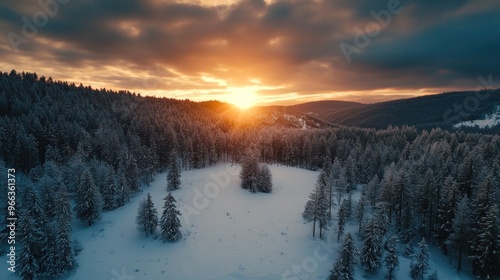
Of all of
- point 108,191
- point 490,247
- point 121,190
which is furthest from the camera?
point 121,190

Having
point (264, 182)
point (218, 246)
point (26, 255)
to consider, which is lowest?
point (218, 246)

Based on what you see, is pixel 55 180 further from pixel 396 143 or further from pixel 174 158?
pixel 396 143

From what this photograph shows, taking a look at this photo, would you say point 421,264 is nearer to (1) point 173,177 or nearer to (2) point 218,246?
(2) point 218,246

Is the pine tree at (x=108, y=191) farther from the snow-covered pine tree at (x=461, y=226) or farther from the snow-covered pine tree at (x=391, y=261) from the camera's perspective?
the snow-covered pine tree at (x=461, y=226)

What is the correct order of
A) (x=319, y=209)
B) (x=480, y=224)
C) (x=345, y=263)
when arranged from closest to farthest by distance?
1. (x=345, y=263)
2. (x=480, y=224)
3. (x=319, y=209)

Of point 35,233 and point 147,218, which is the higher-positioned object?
point 35,233

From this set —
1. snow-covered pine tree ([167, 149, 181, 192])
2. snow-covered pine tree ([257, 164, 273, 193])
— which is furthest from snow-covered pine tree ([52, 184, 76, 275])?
snow-covered pine tree ([257, 164, 273, 193])

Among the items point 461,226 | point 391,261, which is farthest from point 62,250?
point 461,226

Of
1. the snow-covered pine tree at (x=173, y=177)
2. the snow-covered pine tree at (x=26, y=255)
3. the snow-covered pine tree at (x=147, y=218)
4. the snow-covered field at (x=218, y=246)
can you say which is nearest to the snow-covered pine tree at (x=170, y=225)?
the snow-covered field at (x=218, y=246)
